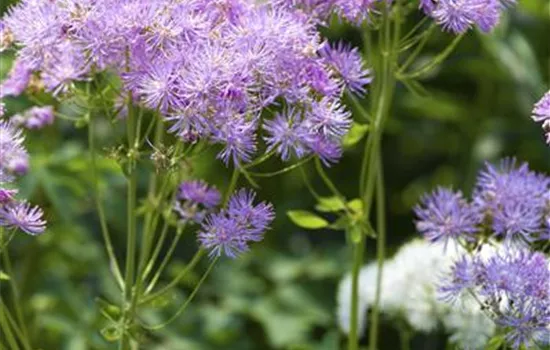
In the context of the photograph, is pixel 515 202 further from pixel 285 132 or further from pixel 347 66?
pixel 285 132

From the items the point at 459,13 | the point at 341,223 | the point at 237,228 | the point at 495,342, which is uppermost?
the point at 459,13

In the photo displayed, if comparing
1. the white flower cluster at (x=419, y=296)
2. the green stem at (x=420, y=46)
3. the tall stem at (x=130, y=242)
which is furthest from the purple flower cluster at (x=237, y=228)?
the white flower cluster at (x=419, y=296)

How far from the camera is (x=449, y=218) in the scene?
2082 millimetres

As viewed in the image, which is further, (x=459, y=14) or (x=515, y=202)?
(x=515, y=202)

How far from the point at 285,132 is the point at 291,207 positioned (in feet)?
5.75

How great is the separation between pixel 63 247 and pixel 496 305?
5.87 ft

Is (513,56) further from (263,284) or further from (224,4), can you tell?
(224,4)

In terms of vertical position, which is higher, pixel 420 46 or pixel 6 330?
pixel 420 46

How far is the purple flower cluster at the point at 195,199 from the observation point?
2.07 m

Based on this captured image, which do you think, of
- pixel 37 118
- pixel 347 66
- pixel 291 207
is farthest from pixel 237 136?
pixel 291 207

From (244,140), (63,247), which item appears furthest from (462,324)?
(63,247)

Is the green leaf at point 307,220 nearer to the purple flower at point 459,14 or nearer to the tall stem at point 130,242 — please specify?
the tall stem at point 130,242

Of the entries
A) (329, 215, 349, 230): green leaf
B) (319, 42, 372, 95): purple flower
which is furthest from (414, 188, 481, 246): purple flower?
(319, 42, 372, 95): purple flower

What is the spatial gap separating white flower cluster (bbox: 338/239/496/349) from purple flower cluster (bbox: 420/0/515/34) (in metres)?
0.47
